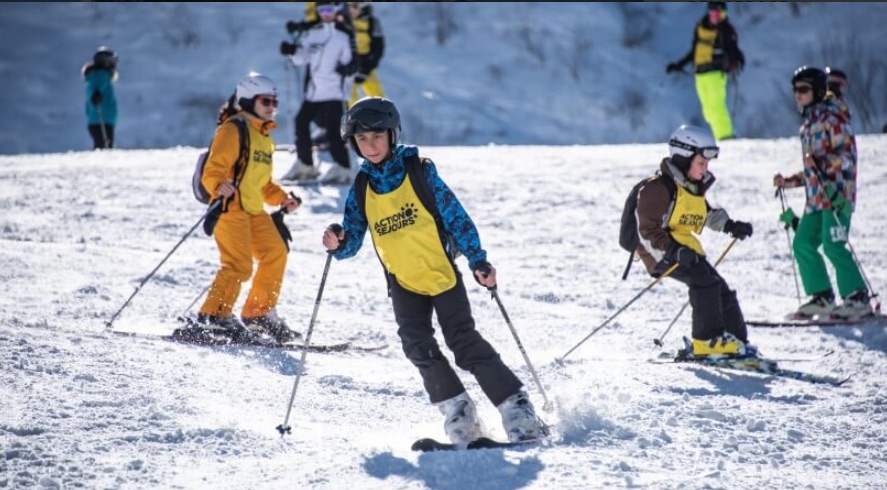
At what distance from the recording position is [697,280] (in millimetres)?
6227

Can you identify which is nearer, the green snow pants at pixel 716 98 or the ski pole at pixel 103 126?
the green snow pants at pixel 716 98

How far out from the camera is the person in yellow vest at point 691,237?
6.19 meters

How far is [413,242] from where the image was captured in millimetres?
4480

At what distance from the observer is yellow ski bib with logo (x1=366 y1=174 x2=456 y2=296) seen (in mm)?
4473

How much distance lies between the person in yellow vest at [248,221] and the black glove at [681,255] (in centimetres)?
251

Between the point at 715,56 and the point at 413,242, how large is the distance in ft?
38.2

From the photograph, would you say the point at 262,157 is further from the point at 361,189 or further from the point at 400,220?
the point at 400,220

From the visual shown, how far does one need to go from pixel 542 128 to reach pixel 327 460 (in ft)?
64.3

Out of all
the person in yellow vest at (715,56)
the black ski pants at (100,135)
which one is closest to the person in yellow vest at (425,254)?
the person in yellow vest at (715,56)

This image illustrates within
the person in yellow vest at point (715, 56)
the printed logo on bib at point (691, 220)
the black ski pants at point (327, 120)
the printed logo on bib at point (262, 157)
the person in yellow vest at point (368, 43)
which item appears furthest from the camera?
the person in yellow vest at point (715, 56)

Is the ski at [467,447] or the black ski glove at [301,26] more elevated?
the black ski glove at [301,26]

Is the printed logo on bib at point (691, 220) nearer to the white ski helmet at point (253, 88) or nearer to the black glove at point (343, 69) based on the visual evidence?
the white ski helmet at point (253, 88)

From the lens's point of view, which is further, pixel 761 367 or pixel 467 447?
pixel 761 367

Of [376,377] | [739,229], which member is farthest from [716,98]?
[376,377]
